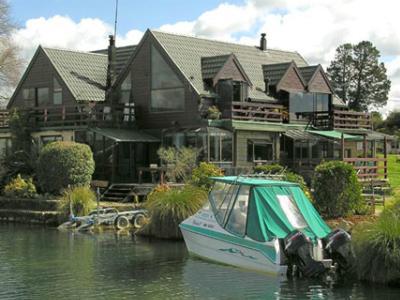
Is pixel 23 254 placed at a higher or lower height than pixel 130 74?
lower

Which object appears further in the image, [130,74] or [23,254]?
[130,74]

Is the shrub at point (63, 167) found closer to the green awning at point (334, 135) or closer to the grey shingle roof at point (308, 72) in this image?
the green awning at point (334, 135)

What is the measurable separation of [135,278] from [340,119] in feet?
93.2

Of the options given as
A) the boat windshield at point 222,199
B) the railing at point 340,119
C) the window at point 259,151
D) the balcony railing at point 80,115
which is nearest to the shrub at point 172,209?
the boat windshield at point 222,199

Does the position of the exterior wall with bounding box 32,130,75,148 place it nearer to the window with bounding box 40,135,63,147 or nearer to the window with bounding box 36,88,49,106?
the window with bounding box 40,135,63,147

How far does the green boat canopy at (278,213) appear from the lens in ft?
61.7

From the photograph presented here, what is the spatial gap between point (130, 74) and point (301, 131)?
10.9 metres

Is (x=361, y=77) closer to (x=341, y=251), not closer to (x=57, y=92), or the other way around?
(x=57, y=92)

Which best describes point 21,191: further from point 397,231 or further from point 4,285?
point 397,231

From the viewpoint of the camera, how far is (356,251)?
1770cm

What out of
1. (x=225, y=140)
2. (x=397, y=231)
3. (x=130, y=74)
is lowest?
(x=397, y=231)

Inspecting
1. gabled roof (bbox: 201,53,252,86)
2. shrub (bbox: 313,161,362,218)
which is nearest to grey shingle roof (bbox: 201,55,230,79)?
gabled roof (bbox: 201,53,252,86)

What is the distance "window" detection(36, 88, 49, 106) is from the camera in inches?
1748

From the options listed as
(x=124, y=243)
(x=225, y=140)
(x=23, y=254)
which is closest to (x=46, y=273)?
(x=23, y=254)
